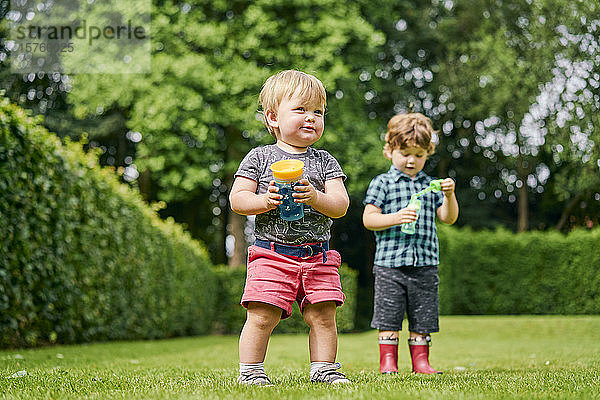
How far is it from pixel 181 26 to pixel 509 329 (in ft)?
34.7

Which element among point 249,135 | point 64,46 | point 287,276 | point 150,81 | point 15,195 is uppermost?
point 64,46

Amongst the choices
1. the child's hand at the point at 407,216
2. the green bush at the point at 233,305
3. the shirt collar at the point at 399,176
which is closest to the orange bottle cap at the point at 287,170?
the child's hand at the point at 407,216

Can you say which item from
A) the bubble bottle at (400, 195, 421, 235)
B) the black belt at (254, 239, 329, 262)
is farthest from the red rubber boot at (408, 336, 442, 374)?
the black belt at (254, 239, 329, 262)

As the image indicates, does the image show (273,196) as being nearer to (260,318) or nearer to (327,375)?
(260,318)

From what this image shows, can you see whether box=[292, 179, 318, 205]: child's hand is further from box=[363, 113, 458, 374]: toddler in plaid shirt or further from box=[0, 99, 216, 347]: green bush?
box=[0, 99, 216, 347]: green bush

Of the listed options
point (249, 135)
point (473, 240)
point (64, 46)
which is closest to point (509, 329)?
point (473, 240)

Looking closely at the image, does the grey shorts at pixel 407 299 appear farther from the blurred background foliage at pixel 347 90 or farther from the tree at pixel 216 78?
the tree at pixel 216 78

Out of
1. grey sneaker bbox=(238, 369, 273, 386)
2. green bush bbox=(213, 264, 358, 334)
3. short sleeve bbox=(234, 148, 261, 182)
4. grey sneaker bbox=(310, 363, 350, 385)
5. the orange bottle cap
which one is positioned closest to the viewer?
the orange bottle cap

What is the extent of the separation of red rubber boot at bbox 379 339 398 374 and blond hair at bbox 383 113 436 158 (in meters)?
1.35

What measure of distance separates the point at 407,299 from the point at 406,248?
353 mm

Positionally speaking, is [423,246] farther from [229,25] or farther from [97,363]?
[229,25]

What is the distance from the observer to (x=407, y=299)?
14.0ft

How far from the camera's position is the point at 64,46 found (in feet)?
53.2

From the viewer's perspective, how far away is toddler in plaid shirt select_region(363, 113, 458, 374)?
4160 mm
